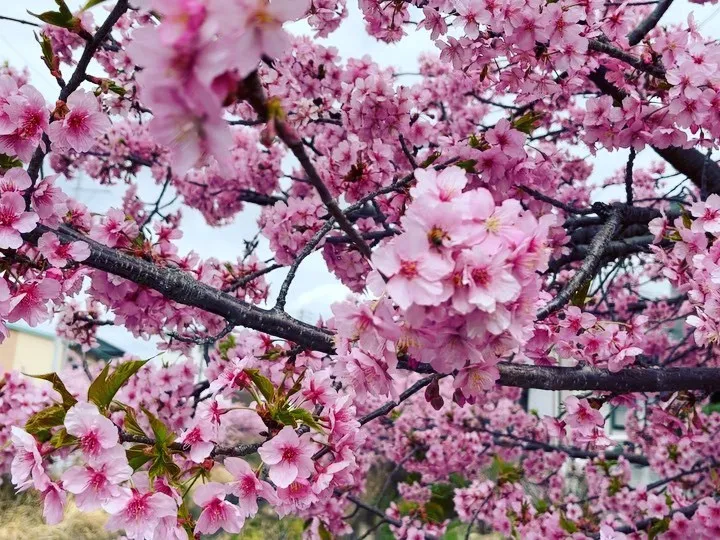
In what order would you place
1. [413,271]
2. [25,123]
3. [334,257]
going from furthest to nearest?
1. [334,257]
2. [25,123]
3. [413,271]

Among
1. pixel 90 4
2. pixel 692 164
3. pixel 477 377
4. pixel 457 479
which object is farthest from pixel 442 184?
pixel 457 479

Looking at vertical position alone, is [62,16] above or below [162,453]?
above

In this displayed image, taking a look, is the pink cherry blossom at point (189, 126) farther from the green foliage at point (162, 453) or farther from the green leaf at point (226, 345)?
the green leaf at point (226, 345)

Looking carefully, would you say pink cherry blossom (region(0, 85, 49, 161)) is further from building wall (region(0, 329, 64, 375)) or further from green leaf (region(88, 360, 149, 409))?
building wall (region(0, 329, 64, 375))

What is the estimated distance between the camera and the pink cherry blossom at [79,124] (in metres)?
1.53

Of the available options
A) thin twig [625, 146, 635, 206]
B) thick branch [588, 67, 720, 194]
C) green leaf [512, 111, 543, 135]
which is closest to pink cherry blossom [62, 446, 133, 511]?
green leaf [512, 111, 543, 135]

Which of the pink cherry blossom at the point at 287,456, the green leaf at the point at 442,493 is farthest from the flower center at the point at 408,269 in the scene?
the green leaf at the point at 442,493

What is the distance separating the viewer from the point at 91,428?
1206 mm

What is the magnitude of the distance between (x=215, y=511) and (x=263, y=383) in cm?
32

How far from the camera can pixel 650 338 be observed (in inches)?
215

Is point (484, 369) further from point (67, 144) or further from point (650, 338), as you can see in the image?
point (650, 338)

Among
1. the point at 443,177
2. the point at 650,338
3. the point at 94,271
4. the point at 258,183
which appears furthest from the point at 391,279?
the point at 650,338

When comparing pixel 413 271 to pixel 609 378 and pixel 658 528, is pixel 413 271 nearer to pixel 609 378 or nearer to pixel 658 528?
pixel 609 378

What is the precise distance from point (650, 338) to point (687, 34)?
4.03m
